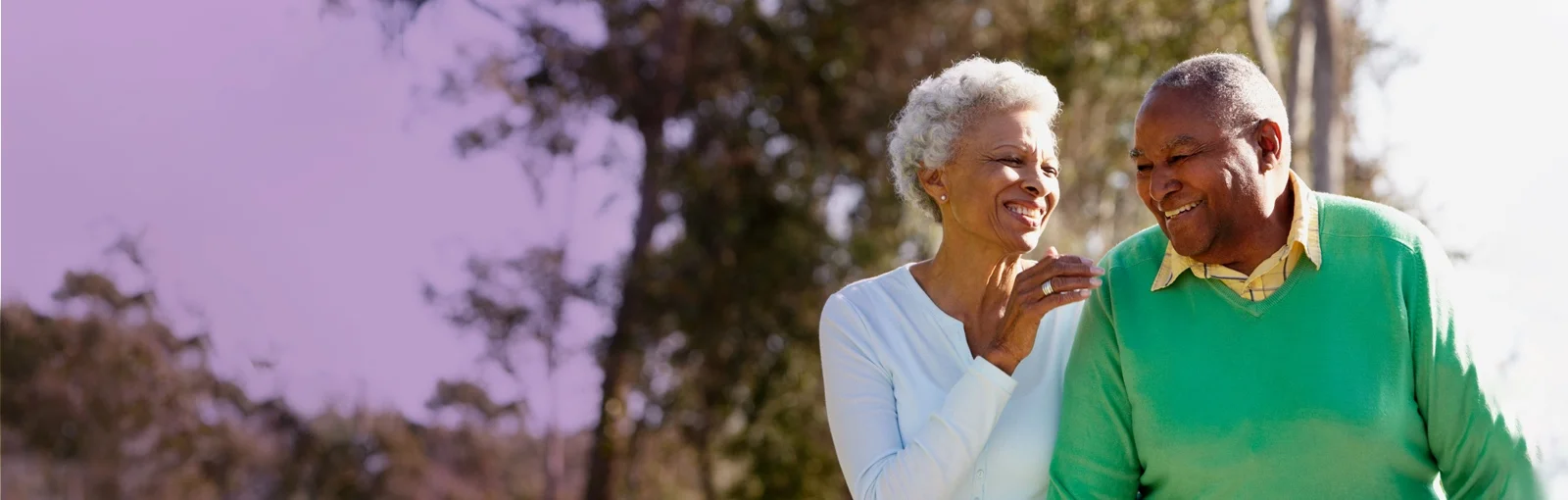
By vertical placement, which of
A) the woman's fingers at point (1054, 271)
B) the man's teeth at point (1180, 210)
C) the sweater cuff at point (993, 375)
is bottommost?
the sweater cuff at point (993, 375)

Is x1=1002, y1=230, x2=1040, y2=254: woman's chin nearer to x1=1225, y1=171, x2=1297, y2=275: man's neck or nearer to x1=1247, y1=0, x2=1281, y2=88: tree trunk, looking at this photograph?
x1=1225, y1=171, x2=1297, y2=275: man's neck

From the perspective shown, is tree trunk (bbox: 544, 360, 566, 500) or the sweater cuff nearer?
the sweater cuff

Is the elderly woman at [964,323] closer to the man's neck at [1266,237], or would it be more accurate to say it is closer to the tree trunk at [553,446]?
the man's neck at [1266,237]

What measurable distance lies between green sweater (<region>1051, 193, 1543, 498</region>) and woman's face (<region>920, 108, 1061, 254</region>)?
1.11 feet

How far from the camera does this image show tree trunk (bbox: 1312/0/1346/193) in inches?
285

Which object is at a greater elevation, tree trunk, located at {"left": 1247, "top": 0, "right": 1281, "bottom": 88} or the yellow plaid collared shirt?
tree trunk, located at {"left": 1247, "top": 0, "right": 1281, "bottom": 88}

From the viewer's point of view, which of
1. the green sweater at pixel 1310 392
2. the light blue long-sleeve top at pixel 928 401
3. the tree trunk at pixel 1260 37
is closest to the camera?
the green sweater at pixel 1310 392

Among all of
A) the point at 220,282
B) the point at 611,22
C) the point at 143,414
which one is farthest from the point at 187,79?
the point at 611,22

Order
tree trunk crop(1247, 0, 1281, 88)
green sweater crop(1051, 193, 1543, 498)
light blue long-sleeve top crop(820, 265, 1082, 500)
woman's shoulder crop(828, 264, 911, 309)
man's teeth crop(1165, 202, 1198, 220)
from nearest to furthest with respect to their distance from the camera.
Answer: green sweater crop(1051, 193, 1543, 498) < man's teeth crop(1165, 202, 1198, 220) < light blue long-sleeve top crop(820, 265, 1082, 500) < woman's shoulder crop(828, 264, 911, 309) < tree trunk crop(1247, 0, 1281, 88)

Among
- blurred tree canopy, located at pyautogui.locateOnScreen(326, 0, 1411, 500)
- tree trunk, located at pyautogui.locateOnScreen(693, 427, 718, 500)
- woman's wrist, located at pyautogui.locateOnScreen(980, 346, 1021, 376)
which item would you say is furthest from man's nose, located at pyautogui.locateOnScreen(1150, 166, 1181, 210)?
tree trunk, located at pyautogui.locateOnScreen(693, 427, 718, 500)

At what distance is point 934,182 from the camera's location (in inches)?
118

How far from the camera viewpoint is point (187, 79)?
20.5 feet

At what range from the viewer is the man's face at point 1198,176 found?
91.2 inches

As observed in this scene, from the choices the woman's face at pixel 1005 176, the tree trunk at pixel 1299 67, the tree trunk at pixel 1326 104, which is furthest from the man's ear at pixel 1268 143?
the tree trunk at pixel 1299 67
